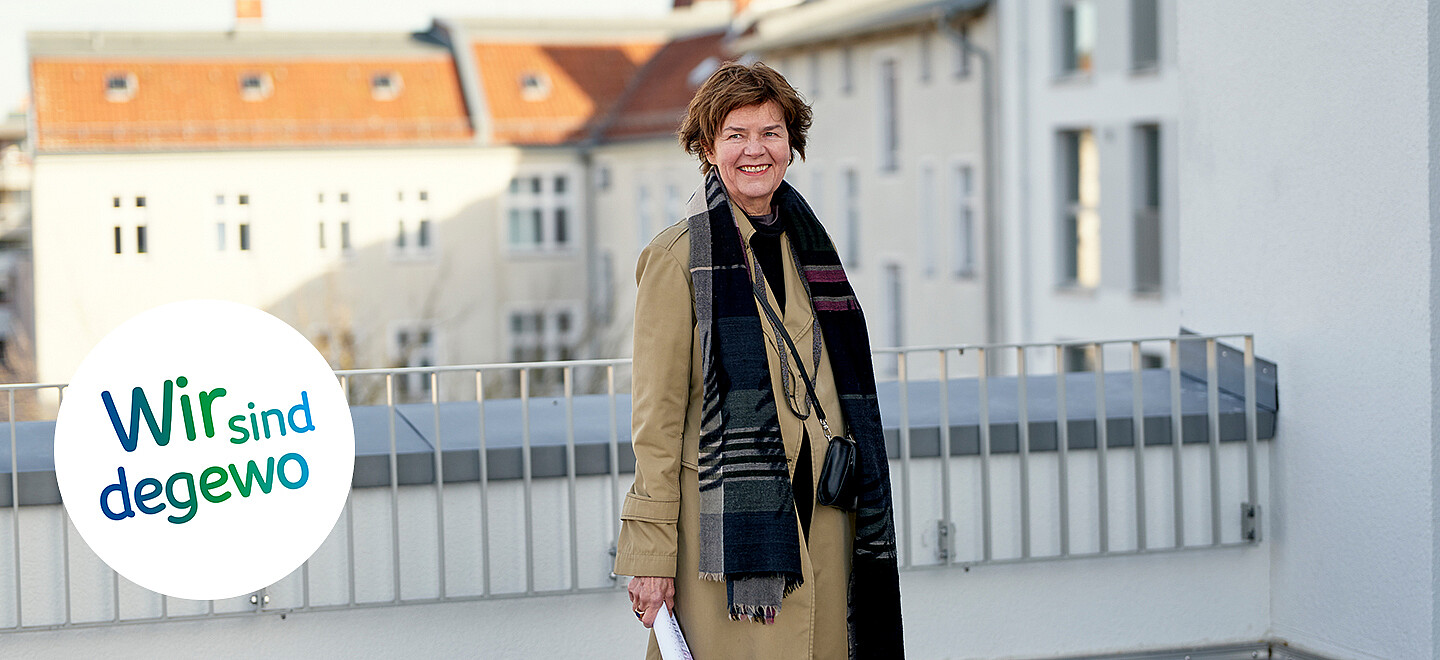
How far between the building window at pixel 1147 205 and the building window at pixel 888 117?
806cm

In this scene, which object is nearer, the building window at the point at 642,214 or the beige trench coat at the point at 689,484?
the beige trench coat at the point at 689,484

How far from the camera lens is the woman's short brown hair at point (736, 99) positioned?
3.52 m

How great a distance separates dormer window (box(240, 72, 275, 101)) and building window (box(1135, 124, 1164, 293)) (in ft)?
90.2

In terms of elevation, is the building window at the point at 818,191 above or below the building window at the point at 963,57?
below

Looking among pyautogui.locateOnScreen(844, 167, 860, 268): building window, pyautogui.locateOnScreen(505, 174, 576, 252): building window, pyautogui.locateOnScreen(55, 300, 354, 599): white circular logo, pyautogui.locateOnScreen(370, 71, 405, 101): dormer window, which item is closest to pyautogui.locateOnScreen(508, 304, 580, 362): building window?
pyautogui.locateOnScreen(505, 174, 576, 252): building window

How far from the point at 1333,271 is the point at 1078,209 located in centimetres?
1939

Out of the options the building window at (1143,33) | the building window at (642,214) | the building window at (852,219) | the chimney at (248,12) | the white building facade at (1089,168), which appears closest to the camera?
the white building facade at (1089,168)

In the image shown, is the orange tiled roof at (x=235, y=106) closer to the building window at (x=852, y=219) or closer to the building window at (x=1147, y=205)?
the building window at (x=852, y=219)

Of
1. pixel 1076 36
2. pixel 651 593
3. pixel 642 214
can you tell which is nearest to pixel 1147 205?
pixel 1076 36

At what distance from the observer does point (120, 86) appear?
43.5 meters

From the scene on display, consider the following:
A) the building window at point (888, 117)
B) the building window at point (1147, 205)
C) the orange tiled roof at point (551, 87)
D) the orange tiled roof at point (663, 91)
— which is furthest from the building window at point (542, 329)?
the building window at point (1147, 205)

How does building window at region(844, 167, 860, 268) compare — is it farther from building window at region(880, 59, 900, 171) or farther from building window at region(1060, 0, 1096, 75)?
building window at region(1060, 0, 1096, 75)

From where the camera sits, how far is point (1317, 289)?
18.3ft

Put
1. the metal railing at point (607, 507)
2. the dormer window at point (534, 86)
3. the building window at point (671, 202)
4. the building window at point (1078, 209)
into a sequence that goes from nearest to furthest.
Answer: the metal railing at point (607, 507) < the building window at point (1078, 209) < the building window at point (671, 202) < the dormer window at point (534, 86)
